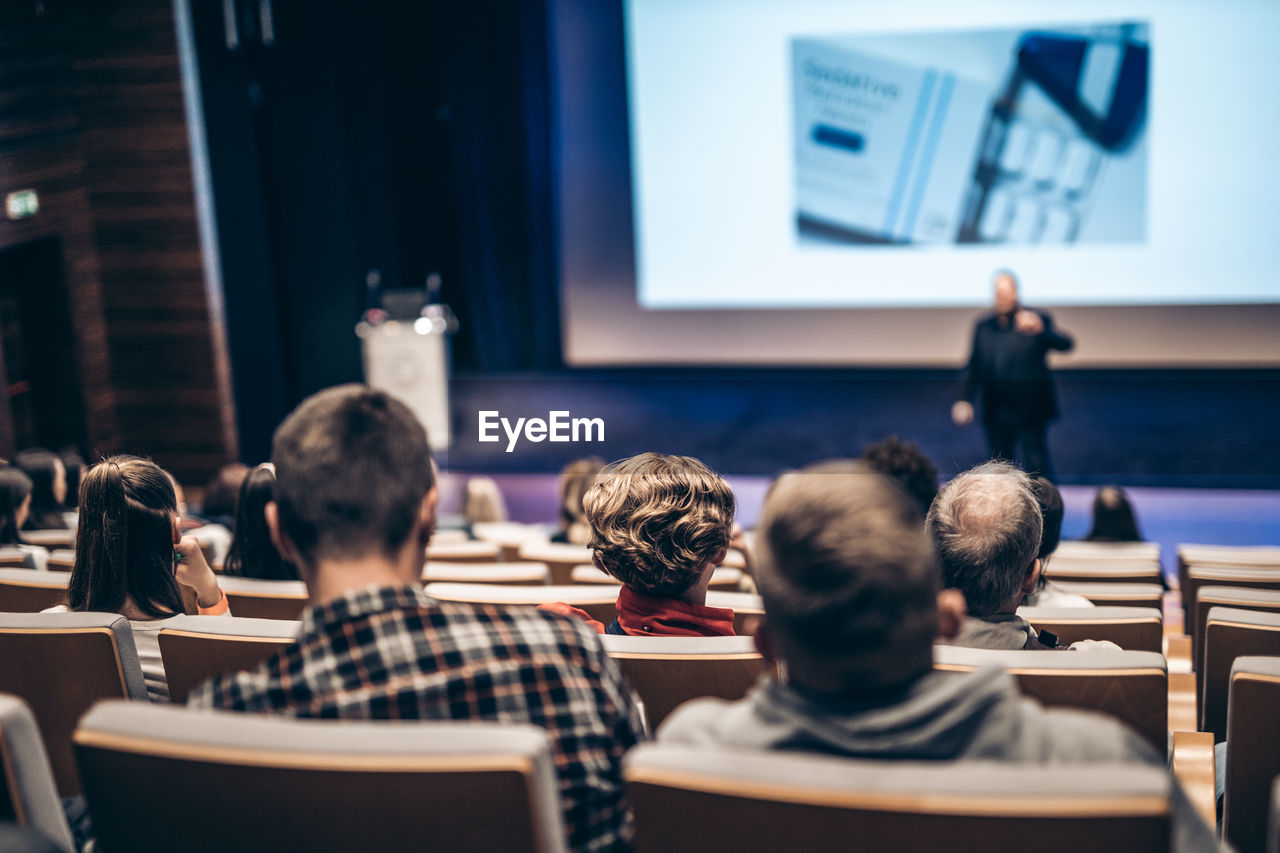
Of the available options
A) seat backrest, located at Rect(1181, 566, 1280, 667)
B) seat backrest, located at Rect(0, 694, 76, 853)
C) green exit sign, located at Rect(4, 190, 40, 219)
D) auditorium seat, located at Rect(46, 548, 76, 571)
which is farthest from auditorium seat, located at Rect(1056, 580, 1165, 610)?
green exit sign, located at Rect(4, 190, 40, 219)

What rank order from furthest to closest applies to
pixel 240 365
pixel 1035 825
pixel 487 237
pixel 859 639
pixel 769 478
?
1. pixel 487 237
2. pixel 240 365
3. pixel 769 478
4. pixel 859 639
5. pixel 1035 825

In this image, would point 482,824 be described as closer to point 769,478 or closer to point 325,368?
point 769,478

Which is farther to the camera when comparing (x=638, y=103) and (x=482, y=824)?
(x=638, y=103)

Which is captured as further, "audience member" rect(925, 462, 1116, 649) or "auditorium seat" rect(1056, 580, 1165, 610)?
"auditorium seat" rect(1056, 580, 1165, 610)

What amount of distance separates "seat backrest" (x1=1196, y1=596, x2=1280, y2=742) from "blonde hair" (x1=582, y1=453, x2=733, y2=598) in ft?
2.95

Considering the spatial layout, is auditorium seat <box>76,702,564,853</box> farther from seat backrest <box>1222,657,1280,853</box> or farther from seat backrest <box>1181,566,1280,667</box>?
seat backrest <box>1181,566,1280,667</box>

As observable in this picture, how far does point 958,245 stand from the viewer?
8102 millimetres

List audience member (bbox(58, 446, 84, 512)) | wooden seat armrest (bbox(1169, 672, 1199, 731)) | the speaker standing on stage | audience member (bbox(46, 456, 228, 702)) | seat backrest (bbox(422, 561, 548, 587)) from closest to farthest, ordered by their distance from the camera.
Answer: audience member (bbox(46, 456, 228, 702)), wooden seat armrest (bbox(1169, 672, 1199, 731)), seat backrest (bbox(422, 561, 548, 587)), audience member (bbox(58, 446, 84, 512)), the speaker standing on stage

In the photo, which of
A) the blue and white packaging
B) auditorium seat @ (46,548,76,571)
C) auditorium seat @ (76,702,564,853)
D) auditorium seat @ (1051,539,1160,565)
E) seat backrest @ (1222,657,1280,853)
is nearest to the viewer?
auditorium seat @ (76,702,564,853)

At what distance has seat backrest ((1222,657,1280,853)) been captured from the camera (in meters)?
1.49

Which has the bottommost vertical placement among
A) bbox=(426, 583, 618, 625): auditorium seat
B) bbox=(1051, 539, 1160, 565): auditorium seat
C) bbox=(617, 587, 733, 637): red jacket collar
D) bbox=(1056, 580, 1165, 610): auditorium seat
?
bbox=(1051, 539, 1160, 565): auditorium seat

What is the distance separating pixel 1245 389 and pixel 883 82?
3.20 metres

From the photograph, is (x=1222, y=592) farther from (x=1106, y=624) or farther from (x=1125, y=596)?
(x=1106, y=624)

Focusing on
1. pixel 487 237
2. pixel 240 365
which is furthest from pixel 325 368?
pixel 487 237
